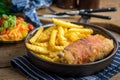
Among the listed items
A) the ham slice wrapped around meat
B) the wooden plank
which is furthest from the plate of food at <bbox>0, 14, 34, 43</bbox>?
the ham slice wrapped around meat

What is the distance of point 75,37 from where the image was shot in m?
1.06

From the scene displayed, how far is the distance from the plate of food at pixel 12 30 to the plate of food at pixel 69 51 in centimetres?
9

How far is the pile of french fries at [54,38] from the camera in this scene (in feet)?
3.27

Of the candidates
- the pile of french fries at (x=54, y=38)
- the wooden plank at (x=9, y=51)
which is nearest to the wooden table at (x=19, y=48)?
the wooden plank at (x=9, y=51)

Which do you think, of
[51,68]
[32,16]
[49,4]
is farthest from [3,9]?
[51,68]

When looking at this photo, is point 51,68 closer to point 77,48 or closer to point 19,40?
point 77,48

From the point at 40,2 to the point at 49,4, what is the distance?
0.07 metres

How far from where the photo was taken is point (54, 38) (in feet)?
3.41

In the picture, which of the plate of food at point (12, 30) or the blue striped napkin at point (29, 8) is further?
the blue striped napkin at point (29, 8)

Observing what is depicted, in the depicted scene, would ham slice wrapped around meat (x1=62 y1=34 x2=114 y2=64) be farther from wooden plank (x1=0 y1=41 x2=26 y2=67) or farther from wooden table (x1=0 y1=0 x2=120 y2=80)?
wooden plank (x1=0 y1=41 x2=26 y2=67)

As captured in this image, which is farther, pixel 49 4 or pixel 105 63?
pixel 49 4

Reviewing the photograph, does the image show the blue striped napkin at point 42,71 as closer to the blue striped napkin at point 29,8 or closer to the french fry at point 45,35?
the french fry at point 45,35

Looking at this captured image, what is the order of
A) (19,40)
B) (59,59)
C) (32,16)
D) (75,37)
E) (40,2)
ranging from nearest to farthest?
(59,59)
(75,37)
(19,40)
(32,16)
(40,2)

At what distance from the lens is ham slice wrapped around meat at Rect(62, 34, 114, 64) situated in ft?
3.11
